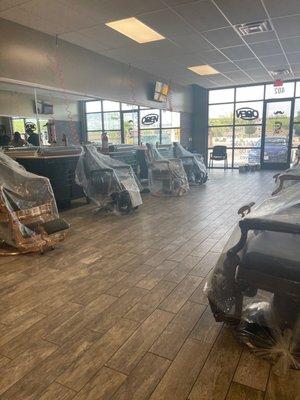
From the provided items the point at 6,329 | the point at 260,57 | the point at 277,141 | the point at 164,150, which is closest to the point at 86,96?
the point at 164,150

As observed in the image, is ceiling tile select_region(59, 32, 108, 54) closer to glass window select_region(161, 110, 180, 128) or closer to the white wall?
the white wall

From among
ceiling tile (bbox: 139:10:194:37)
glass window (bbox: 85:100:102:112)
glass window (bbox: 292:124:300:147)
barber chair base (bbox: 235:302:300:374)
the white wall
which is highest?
ceiling tile (bbox: 139:10:194:37)

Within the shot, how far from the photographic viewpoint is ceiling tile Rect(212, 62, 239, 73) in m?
6.80

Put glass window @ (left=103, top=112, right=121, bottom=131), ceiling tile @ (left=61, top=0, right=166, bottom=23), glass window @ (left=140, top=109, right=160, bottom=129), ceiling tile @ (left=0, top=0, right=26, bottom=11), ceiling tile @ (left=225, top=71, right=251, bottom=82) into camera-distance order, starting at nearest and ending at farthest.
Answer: ceiling tile @ (left=0, top=0, right=26, bottom=11) → ceiling tile @ (left=61, top=0, right=166, bottom=23) → glass window @ (left=103, top=112, right=121, bottom=131) → ceiling tile @ (left=225, top=71, right=251, bottom=82) → glass window @ (left=140, top=109, right=160, bottom=129)

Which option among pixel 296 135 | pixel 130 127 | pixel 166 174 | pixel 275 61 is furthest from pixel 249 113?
pixel 166 174

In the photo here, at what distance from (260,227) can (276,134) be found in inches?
361

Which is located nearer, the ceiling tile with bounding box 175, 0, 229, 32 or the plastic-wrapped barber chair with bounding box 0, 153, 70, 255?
the plastic-wrapped barber chair with bounding box 0, 153, 70, 255

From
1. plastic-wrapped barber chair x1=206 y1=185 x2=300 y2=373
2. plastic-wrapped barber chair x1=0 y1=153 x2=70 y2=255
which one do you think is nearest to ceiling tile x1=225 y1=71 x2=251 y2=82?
plastic-wrapped barber chair x1=0 y1=153 x2=70 y2=255

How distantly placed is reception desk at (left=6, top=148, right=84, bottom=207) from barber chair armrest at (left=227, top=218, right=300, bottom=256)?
11.7 ft

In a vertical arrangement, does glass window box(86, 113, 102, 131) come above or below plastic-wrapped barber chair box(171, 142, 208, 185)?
above

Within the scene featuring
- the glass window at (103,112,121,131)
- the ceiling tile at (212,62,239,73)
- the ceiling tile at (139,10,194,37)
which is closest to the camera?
the ceiling tile at (139,10,194,37)

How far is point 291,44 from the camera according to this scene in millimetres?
5367

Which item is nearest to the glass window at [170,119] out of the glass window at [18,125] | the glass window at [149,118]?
the glass window at [149,118]

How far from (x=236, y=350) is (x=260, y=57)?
20.6 ft
